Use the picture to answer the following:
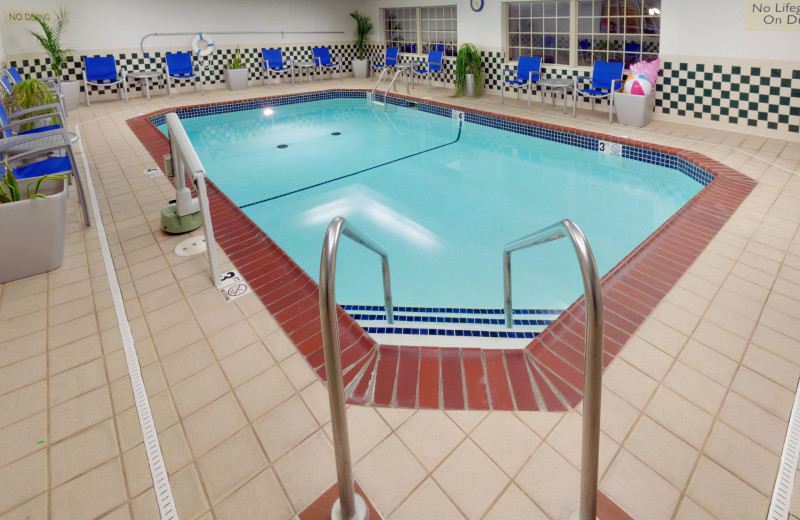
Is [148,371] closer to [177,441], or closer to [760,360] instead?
[177,441]

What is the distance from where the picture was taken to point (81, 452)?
1.56 m

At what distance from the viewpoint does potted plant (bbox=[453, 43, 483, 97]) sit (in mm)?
7906

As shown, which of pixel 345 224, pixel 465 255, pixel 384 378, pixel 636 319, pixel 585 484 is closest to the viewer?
pixel 585 484

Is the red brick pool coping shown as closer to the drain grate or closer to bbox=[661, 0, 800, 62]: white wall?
the drain grate

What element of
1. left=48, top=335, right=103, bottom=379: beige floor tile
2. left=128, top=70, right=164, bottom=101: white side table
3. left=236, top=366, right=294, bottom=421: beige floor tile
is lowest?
left=236, top=366, right=294, bottom=421: beige floor tile

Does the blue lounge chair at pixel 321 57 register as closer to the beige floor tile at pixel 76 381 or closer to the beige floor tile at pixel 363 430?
the beige floor tile at pixel 76 381

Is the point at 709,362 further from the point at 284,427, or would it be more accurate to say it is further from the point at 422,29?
the point at 422,29

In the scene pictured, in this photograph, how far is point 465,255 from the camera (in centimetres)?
351

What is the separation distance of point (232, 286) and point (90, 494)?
127 centimetres

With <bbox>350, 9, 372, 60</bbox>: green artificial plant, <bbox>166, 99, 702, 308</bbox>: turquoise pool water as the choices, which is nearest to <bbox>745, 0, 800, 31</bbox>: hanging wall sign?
<bbox>166, 99, 702, 308</bbox>: turquoise pool water

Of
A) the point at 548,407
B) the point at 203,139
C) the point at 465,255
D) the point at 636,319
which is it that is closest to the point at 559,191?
the point at 465,255

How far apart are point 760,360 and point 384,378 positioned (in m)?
1.51

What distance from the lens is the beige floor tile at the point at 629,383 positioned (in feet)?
5.63

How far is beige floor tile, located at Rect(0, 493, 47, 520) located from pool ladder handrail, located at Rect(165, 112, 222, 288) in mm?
1293
